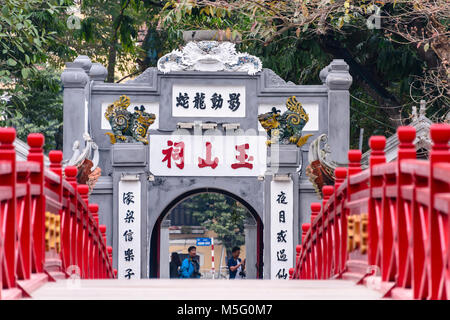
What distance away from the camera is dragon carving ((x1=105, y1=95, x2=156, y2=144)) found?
42.7 ft

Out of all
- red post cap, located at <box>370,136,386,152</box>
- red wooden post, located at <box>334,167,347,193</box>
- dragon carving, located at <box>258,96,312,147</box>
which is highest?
dragon carving, located at <box>258,96,312,147</box>

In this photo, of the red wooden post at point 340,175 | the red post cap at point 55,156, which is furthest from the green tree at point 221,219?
the red post cap at point 55,156

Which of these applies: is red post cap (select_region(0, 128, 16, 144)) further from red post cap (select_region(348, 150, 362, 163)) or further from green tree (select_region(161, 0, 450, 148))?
green tree (select_region(161, 0, 450, 148))

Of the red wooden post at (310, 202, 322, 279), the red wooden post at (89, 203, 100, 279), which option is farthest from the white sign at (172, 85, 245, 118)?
the red wooden post at (310, 202, 322, 279)

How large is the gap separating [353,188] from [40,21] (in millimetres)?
9108

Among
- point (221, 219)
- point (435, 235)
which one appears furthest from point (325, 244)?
point (221, 219)

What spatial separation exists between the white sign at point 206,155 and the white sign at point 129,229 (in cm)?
44

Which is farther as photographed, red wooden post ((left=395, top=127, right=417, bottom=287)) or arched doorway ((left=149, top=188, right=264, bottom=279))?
arched doorway ((left=149, top=188, right=264, bottom=279))

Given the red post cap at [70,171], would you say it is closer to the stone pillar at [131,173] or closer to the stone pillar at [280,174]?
the stone pillar at [131,173]

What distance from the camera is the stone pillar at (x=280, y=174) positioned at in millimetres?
13016

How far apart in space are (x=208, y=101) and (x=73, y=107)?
1952 millimetres

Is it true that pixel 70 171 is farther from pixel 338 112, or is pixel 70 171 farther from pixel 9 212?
pixel 338 112

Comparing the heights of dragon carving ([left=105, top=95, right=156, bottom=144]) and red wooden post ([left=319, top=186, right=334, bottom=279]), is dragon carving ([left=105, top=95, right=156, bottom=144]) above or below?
above

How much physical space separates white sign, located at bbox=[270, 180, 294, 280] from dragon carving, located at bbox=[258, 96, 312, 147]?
2.08ft
